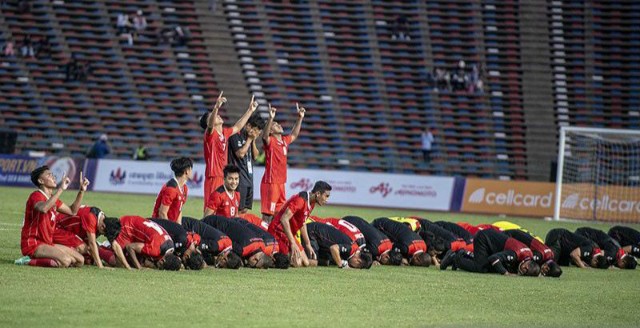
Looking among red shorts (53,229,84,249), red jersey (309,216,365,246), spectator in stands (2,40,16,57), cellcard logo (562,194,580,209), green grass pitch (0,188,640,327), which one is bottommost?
green grass pitch (0,188,640,327)

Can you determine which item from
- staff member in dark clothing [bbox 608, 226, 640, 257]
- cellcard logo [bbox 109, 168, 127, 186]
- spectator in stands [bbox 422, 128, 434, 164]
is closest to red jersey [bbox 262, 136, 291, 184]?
staff member in dark clothing [bbox 608, 226, 640, 257]

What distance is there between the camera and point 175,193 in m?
14.8

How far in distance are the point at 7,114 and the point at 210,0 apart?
9556 mm

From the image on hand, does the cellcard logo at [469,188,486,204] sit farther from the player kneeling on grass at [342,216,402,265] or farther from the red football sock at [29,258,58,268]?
the red football sock at [29,258,58,268]

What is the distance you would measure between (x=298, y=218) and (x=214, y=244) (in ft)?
5.31

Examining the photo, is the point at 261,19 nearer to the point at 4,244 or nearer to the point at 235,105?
the point at 235,105

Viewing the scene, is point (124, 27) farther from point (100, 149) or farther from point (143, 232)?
point (143, 232)

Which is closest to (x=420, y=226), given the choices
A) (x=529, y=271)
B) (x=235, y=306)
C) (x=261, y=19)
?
(x=529, y=271)

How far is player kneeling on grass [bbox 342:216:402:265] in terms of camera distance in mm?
16594

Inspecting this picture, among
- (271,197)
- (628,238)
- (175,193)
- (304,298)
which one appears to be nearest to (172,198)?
(175,193)

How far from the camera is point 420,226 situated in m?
17.9

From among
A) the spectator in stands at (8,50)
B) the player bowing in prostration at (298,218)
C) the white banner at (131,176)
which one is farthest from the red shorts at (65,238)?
the spectator in stands at (8,50)

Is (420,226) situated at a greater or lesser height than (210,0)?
lesser

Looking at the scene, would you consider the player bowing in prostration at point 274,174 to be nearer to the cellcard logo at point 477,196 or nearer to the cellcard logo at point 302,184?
the cellcard logo at point 302,184
